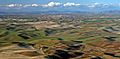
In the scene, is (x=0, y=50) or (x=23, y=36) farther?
(x=23, y=36)

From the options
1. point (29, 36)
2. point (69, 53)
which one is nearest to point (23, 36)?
point (29, 36)

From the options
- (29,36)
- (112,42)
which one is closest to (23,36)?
(29,36)

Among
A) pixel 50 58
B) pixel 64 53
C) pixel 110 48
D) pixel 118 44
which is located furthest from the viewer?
pixel 118 44

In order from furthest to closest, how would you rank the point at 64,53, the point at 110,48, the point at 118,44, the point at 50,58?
1. the point at 118,44
2. the point at 110,48
3. the point at 64,53
4. the point at 50,58

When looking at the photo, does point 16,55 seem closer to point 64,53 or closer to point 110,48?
point 64,53

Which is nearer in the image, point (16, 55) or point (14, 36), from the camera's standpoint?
point (16, 55)

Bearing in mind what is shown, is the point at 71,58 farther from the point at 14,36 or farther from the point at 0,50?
the point at 14,36

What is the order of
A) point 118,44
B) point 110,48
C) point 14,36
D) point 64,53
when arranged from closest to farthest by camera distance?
point 64,53
point 110,48
point 118,44
point 14,36

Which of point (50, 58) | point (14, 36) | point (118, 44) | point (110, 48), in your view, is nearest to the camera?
point (50, 58)
